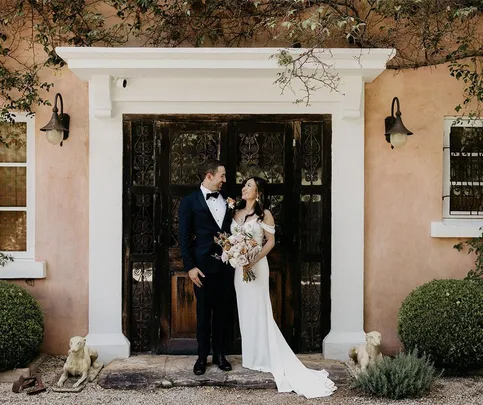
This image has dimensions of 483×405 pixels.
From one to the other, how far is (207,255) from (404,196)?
237cm

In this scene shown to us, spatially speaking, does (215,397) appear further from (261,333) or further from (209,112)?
(209,112)

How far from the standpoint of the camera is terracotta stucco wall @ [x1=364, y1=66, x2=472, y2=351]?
719 centimetres

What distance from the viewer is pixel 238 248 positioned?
6082 mm

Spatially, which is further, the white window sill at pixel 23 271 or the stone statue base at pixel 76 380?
the white window sill at pixel 23 271

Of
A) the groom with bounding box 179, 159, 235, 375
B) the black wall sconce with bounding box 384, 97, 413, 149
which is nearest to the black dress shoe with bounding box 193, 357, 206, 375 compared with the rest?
the groom with bounding box 179, 159, 235, 375

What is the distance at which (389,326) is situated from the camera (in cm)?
724

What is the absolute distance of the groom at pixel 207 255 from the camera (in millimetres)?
6398

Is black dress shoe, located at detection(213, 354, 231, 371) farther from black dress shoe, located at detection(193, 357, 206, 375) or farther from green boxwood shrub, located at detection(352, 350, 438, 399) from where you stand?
green boxwood shrub, located at detection(352, 350, 438, 399)

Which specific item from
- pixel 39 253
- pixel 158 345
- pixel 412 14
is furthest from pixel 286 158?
pixel 39 253

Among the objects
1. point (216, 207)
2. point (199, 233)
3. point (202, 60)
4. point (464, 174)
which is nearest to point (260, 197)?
point (216, 207)

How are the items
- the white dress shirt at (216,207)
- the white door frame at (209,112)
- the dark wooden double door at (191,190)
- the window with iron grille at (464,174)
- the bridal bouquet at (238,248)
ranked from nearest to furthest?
the bridal bouquet at (238,248) < the white dress shirt at (216,207) < the white door frame at (209,112) < the dark wooden double door at (191,190) < the window with iron grille at (464,174)

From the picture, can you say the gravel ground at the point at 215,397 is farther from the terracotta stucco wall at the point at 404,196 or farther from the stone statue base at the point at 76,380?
the terracotta stucco wall at the point at 404,196

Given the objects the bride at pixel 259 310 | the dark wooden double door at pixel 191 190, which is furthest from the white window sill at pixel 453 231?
the bride at pixel 259 310

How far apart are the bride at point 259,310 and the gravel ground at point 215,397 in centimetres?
32
